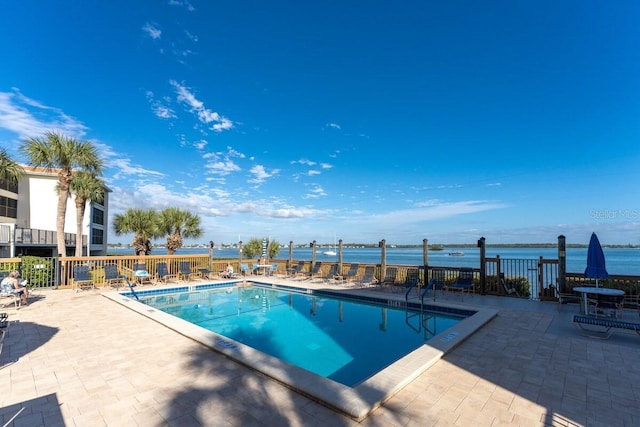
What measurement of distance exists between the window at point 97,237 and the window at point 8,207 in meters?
7.34

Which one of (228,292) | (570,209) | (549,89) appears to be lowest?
(228,292)

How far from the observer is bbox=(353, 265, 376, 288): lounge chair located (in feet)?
37.5

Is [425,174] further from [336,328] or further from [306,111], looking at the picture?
[336,328]

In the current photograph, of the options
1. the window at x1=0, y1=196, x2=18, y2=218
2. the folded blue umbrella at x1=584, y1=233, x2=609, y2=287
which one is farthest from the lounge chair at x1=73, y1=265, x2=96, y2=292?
the window at x1=0, y1=196, x2=18, y2=218

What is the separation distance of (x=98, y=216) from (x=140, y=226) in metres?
15.8

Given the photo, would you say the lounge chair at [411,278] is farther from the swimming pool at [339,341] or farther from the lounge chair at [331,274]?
the lounge chair at [331,274]

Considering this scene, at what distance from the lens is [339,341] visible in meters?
6.17

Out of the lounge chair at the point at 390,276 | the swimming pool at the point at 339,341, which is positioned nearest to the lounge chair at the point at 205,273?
the swimming pool at the point at 339,341

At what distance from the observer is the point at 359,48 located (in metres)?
12.3

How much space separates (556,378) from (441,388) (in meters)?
1.45

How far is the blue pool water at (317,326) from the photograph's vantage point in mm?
5195

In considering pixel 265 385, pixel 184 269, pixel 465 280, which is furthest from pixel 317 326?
pixel 184 269

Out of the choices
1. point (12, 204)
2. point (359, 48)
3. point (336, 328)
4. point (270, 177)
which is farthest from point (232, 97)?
point (12, 204)

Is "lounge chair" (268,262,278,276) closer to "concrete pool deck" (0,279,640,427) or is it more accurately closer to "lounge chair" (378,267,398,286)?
"lounge chair" (378,267,398,286)
